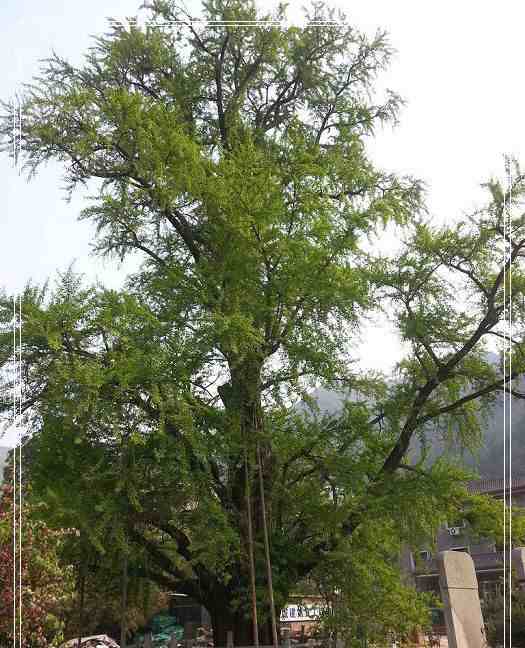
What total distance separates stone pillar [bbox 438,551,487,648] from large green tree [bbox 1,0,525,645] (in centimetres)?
83

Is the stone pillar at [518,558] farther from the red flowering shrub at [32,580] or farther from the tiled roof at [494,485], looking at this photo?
the tiled roof at [494,485]

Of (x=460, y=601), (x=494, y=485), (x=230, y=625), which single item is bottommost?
(x=230, y=625)

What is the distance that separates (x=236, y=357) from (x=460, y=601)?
6280 millimetres

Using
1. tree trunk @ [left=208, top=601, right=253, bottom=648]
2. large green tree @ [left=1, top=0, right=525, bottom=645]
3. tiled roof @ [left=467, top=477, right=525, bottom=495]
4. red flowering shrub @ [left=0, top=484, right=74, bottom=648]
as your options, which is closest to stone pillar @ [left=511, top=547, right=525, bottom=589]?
large green tree @ [left=1, top=0, right=525, bottom=645]

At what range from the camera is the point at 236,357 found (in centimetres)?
1452

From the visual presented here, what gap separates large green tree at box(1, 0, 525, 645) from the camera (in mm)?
13664

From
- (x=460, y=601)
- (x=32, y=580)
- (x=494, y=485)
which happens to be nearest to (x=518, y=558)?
(x=460, y=601)

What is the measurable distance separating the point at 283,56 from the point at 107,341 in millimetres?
8885

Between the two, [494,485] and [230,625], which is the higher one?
[494,485]

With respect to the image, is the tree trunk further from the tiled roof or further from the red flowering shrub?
the tiled roof

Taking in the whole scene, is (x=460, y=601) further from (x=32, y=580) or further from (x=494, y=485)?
(x=494, y=485)

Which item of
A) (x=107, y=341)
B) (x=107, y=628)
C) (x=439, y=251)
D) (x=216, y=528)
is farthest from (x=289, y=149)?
(x=107, y=628)

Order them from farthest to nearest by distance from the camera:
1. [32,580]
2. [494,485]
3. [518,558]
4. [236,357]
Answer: [494,485], [518,558], [236,357], [32,580]

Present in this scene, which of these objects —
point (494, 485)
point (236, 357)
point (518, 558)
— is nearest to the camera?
point (236, 357)
